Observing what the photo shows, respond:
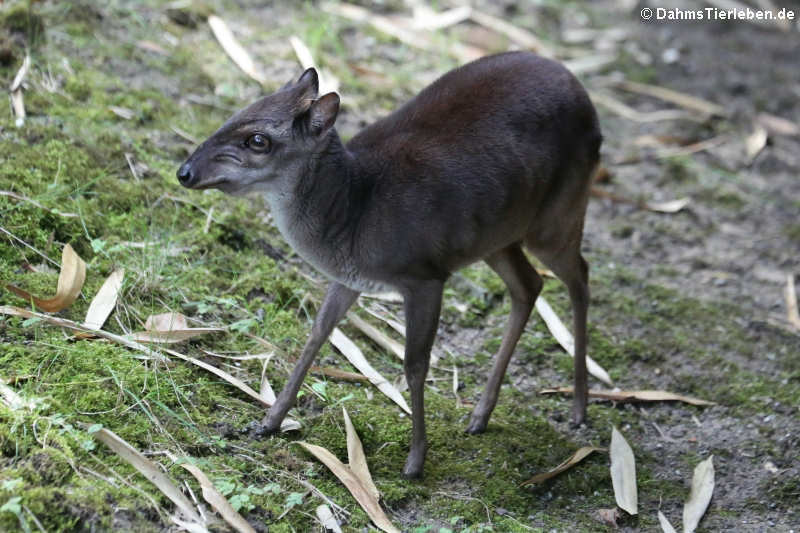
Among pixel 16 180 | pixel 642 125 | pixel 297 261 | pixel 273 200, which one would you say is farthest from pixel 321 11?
pixel 273 200

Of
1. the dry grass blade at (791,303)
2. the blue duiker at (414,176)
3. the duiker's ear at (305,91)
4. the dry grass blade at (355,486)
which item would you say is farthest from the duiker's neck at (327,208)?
the dry grass blade at (791,303)

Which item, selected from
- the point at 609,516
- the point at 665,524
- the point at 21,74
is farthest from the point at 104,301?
the point at 665,524

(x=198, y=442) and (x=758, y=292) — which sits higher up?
(x=198, y=442)

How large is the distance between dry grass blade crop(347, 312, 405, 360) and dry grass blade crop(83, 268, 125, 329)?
130cm

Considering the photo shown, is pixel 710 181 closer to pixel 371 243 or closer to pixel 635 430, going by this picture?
pixel 635 430

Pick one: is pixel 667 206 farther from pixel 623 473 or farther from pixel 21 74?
pixel 21 74

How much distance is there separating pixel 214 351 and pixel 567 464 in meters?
1.81

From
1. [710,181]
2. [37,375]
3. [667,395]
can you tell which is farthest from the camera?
[710,181]

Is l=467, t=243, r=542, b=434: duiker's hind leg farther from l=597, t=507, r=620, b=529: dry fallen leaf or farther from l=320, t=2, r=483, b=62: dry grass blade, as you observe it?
l=320, t=2, r=483, b=62: dry grass blade

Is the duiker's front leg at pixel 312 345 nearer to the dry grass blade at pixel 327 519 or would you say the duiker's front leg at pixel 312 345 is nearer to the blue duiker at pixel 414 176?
the blue duiker at pixel 414 176

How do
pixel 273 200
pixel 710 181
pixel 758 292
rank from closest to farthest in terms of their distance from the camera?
pixel 273 200 < pixel 758 292 < pixel 710 181

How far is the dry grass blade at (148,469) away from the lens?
373 cm

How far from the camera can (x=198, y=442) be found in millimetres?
4148

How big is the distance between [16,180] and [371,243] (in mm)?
2010
